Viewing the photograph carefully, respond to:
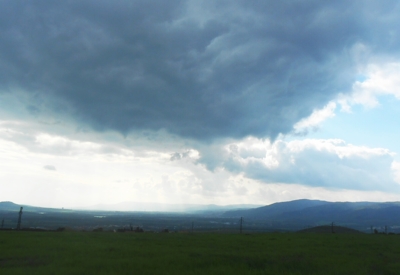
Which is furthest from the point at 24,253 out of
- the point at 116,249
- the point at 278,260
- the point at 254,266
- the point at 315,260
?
the point at 315,260

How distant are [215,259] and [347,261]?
7.03 metres

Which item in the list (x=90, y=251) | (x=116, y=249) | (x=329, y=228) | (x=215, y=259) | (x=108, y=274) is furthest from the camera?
(x=329, y=228)

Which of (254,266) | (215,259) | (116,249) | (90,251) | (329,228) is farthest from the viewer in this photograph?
(329,228)

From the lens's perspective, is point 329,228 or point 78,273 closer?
point 78,273

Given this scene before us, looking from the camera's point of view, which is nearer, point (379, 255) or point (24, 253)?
point (24, 253)

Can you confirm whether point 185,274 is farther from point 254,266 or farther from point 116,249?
point 116,249

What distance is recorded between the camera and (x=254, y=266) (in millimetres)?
14641

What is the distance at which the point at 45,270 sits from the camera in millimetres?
12477

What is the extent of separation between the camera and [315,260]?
16.9 meters

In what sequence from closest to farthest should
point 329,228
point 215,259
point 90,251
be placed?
point 215,259
point 90,251
point 329,228

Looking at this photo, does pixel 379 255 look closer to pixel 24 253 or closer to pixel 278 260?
pixel 278 260

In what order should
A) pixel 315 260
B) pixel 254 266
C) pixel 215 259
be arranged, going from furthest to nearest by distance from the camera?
1. pixel 315 260
2. pixel 215 259
3. pixel 254 266

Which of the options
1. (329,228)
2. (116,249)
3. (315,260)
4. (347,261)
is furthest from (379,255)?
(329,228)

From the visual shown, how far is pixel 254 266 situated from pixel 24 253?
37.4ft
